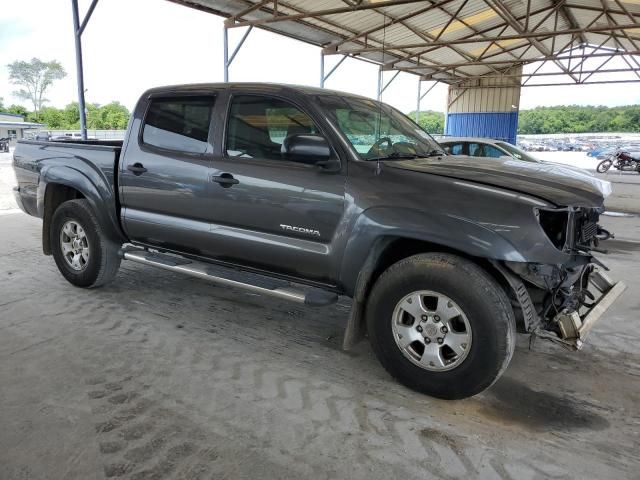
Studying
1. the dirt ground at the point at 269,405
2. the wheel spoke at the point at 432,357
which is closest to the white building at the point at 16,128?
the dirt ground at the point at 269,405

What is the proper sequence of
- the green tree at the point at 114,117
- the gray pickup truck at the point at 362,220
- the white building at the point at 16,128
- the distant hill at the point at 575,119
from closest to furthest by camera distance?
the gray pickup truck at the point at 362,220
the white building at the point at 16,128
the green tree at the point at 114,117
the distant hill at the point at 575,119

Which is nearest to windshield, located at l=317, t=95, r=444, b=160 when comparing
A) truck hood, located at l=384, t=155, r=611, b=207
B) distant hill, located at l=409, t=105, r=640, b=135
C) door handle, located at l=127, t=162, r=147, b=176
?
truck hood, located at l=384, t=155, r=611, b=207

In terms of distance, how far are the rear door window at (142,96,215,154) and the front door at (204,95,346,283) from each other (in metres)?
0.26

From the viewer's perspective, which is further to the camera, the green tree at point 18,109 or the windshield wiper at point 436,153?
the green tree at point 18,109

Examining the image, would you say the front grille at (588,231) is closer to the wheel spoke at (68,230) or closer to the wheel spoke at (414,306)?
the wheel spoke at (414,306)

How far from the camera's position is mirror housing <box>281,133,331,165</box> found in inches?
127

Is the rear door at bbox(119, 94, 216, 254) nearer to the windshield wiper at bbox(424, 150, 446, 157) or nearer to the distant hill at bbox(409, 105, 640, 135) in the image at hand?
the windshield wiper at bbox(424, 150, 446, 157)

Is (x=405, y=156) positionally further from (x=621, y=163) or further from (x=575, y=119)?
(x=575, y=119)

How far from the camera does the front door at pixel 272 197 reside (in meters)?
3.29

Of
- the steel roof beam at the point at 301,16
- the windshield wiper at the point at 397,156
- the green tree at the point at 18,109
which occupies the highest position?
the green tree at the point at 18,109

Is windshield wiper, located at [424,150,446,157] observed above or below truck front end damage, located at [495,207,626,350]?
above

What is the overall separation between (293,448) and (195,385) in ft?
2.95

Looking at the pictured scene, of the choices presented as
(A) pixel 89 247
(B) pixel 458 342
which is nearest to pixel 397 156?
(B) pixel 458 342

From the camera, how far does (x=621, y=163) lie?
826 inches
